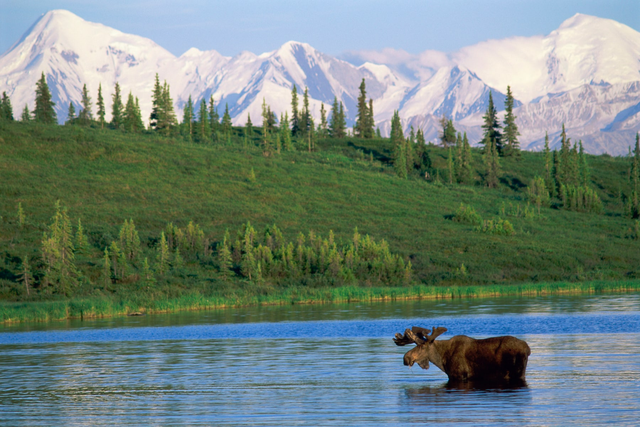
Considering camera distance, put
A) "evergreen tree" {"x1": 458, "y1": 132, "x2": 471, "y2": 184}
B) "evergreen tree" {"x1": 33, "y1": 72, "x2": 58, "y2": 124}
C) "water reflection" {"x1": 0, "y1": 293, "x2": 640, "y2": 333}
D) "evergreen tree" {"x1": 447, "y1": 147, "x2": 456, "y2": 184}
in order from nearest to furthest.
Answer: "water reflection" {"x1": 0, "y1": 293, "x2": 640, "y2": 333}
"evergreen tree" {"x1": 447, "y1": 147, "x2": 456, "y2": 184}
"evergreen tree" {"x1": 458, "y1": 132, "x2": 471, "y2": 184}
"evergreen tree" {"x1": 33, "y1": 72, "x2": 58, "y2": 124}

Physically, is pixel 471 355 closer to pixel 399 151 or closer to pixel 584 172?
pixel 584 172

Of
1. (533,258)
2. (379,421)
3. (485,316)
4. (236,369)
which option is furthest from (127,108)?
(379,421)

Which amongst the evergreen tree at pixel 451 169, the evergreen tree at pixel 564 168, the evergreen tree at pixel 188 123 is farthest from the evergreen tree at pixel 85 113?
the evergreen tree at pixel 564 168

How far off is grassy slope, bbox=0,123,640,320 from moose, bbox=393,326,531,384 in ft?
122

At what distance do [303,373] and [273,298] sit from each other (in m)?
29.7

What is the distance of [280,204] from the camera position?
87.8 meters

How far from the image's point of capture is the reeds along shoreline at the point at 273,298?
4331cm

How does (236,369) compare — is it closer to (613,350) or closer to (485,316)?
(613,350)

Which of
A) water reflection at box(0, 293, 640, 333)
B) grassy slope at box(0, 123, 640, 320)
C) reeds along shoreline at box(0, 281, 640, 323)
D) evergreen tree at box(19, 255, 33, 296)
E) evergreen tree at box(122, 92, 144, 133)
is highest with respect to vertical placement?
evergreen tree at box(122, 92, 144, 133)

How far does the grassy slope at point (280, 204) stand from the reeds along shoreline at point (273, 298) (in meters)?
4.49

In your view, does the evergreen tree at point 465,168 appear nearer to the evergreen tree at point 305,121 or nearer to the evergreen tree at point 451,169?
the evergreen tree at point 451,169

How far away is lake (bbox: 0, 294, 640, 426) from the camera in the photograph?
48.5 ft

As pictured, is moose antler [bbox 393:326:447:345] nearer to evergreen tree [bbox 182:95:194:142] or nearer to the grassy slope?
the grassy slope

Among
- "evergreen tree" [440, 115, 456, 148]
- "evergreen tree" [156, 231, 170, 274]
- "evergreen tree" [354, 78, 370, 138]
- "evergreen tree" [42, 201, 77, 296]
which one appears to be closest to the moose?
"evergreen tree" [42, 201, 77, 296]
